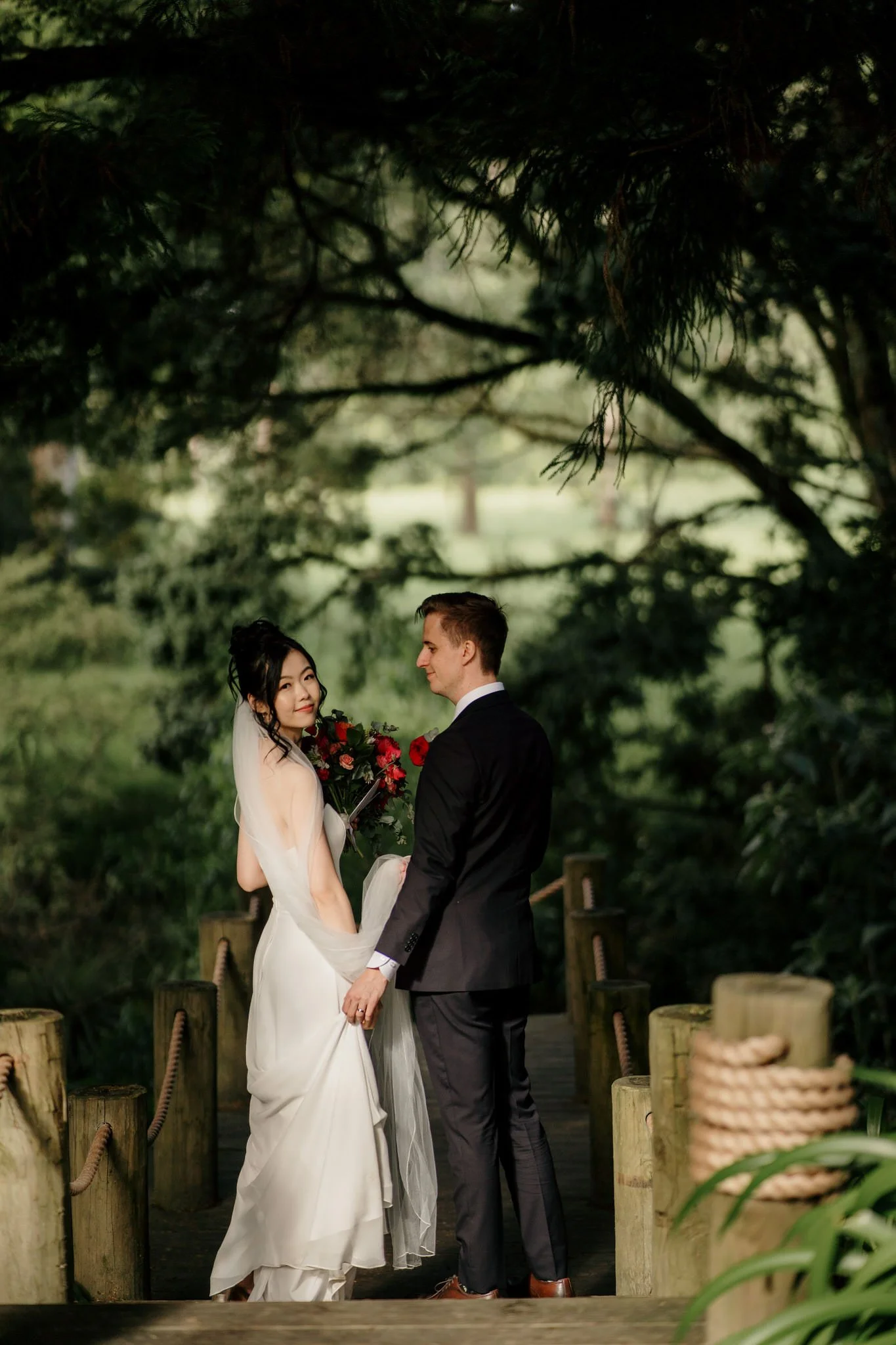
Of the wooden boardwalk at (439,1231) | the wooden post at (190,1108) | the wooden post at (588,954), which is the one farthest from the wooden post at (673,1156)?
the wooden post at (588,954)

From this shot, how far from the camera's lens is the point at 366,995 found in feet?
11.6

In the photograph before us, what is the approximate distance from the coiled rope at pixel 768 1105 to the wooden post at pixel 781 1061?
13 millimetres

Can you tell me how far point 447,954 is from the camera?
3588mm

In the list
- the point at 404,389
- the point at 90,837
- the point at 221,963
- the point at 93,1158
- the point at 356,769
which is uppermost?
the point at 404,389

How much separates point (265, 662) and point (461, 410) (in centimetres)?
851

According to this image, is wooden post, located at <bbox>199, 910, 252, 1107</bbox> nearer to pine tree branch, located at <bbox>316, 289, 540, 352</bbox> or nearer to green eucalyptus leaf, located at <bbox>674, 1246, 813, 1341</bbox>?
green eucalyptus leaf, located at <bbox>674, 1246, 813, 1341</bbox>

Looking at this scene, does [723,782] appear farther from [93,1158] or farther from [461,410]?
[93,1158]

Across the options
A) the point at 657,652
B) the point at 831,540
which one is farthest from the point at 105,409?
the point at 831,540

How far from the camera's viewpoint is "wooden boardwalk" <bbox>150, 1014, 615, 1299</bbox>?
4152 millimetres

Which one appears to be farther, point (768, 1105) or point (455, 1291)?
point (455, 1291)

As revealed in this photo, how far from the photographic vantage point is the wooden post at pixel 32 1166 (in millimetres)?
2342

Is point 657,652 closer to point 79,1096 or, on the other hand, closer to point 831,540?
point 831,540

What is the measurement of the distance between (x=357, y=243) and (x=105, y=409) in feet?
5.96

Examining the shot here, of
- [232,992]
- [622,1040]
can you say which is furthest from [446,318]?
[622,1040]
